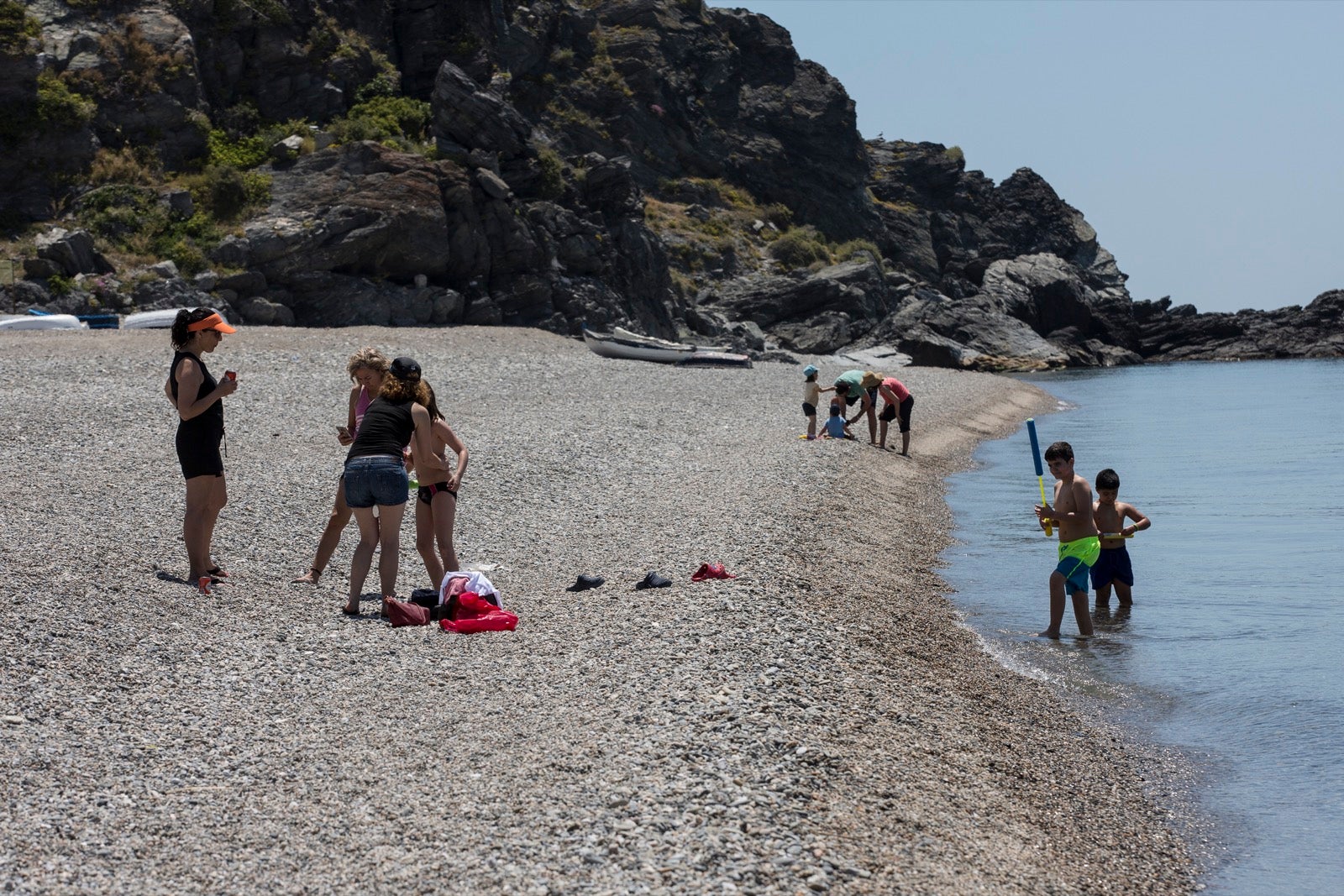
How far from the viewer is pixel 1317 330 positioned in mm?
93625

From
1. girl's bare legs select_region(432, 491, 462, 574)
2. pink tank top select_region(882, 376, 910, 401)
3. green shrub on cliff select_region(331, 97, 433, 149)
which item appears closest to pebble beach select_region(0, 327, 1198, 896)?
girl's bare legs select_region(432, 491, 462, 574)

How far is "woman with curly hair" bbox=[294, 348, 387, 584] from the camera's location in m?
9.90

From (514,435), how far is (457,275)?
2569 centimetres

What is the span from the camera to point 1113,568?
11.8m

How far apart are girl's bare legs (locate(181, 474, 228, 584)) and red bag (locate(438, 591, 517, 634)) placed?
2076mm

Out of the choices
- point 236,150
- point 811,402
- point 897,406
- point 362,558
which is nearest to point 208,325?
point 362,558

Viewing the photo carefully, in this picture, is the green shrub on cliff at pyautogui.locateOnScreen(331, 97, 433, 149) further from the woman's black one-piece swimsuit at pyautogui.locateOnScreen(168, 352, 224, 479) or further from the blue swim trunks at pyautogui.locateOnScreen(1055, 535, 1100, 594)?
the blue swim trunks at pyautogui.locateOnScreen(1055, 535, 1100, 594)

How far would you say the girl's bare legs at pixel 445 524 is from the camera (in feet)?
32.2

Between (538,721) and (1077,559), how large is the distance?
18.5ft

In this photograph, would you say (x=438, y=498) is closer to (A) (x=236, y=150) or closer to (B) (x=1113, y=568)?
(B) (x=1113, y=568)

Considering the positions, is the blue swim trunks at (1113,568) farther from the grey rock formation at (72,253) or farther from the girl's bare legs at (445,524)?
the grey rock formation at (72,253)

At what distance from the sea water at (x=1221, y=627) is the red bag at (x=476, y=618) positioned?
424 cm

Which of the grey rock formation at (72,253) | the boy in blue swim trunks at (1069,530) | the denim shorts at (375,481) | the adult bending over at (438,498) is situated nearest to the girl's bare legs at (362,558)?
the denim shorts at (375,481)

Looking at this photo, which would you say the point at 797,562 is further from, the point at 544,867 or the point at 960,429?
the point at 960,429
